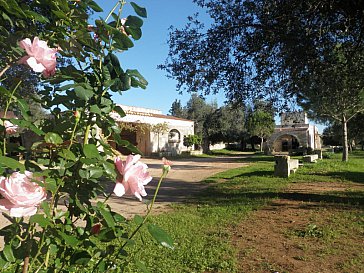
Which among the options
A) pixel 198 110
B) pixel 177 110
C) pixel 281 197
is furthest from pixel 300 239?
pixel 177 110

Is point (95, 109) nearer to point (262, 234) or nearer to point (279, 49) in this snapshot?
point (262, 234)

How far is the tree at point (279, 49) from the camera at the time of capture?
6.63 m

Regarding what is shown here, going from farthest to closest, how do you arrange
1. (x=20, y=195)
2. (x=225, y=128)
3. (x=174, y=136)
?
(x=225, y=128)
(x=174, y=136)
(x=20, y=195)

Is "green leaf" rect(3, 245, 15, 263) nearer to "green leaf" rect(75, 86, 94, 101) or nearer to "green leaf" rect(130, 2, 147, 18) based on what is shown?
"green leaf" rect(75, 86, 94, 101)

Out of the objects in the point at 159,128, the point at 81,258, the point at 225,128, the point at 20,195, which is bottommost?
the point at 81,258

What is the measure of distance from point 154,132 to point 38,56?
27.7 meters

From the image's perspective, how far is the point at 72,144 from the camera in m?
1.27

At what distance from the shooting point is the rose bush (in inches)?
45.6

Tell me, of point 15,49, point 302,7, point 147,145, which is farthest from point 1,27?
point 147,145

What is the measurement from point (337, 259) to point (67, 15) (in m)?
4.05

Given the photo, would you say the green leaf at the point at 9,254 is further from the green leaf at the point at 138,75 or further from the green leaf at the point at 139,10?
the green leaf at the point at 139,10

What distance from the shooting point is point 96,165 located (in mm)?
1219

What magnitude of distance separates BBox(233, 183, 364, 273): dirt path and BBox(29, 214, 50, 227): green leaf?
3.11 metres

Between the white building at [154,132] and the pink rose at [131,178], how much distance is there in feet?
80.2
